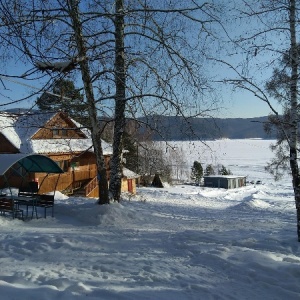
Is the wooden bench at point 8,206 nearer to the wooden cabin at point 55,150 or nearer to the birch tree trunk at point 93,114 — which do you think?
the birch tree trunk at point 93,114

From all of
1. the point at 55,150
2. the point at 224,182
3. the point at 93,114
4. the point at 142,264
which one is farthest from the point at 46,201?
the point at 224,182

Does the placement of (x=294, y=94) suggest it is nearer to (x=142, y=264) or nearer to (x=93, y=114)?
(x=142, y=264)

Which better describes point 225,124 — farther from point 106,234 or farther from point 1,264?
point 1,264

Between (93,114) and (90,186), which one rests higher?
(93,114)

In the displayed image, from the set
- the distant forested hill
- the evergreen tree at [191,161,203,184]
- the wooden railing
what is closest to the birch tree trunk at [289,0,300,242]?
the distant forested hill

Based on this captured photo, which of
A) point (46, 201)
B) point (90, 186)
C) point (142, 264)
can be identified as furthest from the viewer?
point (90, 186)

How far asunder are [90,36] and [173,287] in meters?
7.39

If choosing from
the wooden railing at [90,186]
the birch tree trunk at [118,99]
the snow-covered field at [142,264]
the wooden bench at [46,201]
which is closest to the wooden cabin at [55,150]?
the wooden railing at [90,186]

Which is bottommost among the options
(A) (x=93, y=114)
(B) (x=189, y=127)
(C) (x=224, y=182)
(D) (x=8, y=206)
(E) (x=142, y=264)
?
(C) (x=224, y=182)

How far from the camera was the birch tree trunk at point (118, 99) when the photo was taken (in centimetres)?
1083

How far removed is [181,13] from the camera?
10.1 metres

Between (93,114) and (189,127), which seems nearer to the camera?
(189,127)

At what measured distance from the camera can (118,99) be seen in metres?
10.9

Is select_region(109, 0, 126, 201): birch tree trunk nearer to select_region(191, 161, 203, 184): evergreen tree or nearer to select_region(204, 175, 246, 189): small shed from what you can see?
select_region(204, 175, 246, 189): small shed
